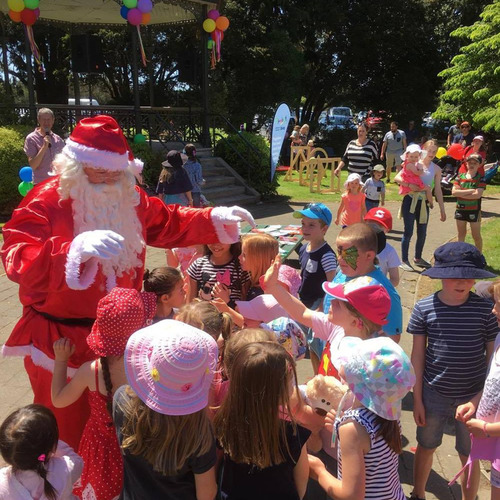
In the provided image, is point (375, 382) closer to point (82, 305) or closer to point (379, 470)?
point (379, 470)

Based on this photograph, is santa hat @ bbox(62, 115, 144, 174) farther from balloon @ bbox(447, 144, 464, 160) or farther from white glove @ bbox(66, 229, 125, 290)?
balloon @ bbox(447, 144, 464, 160)

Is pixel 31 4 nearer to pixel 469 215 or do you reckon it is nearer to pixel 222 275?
pixel 469 215

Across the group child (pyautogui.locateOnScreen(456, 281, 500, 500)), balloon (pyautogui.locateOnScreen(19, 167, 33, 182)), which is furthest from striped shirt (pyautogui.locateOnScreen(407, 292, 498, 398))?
balloon (pyautogui.locateOnScreen(19, 167, 33, 182))

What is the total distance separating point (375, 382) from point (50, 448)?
1.32 meters

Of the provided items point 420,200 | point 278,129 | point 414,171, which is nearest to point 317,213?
point 414,171

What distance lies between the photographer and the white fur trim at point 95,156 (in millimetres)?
2764

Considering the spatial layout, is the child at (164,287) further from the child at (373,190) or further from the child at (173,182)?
the child at (373,190)

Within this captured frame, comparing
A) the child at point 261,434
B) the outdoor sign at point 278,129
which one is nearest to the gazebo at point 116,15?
the outdoor sign at point 278,129

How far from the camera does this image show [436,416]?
272cm

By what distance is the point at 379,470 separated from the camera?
6.48 feet

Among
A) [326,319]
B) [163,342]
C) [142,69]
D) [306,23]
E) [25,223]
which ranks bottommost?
[326,319]

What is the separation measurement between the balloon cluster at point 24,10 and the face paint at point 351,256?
410 inches

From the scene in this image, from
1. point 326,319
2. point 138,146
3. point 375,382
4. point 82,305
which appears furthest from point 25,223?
point 138,146

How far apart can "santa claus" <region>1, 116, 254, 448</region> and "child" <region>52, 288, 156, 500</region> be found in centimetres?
25
